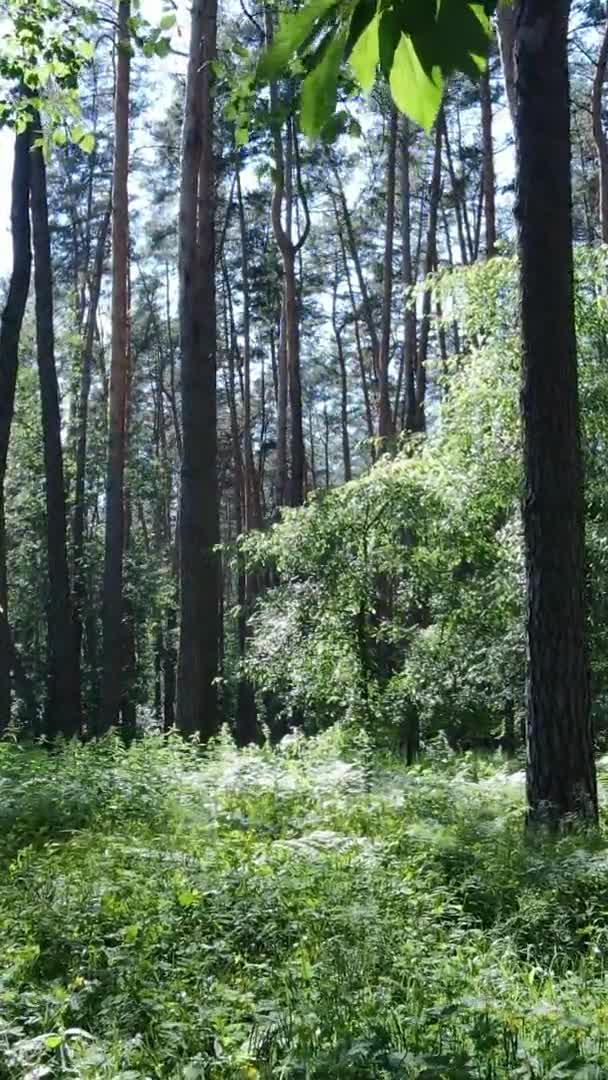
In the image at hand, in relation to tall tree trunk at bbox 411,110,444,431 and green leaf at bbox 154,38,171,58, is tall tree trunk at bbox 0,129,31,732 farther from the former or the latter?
green leaf at bbox 154,38,171,58

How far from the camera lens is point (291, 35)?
5.40 feet

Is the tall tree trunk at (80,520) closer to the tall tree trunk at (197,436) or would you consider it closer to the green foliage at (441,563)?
the tall tree trunk at (197,436)

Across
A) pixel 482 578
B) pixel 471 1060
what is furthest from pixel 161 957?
pixel 482 578

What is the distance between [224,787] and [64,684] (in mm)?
12344

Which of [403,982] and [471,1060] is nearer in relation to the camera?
[471,1060]

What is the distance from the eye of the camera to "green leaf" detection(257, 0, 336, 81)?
1.61 m

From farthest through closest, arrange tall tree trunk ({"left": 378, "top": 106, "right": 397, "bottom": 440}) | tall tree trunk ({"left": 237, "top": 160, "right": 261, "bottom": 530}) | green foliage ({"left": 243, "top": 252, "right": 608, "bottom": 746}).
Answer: tall tree trunk ({"left": 237, "top": 160, "right": 261, "bottom": 530})
tall tree trunk ({"left": 378, "top": 106, "right": 397, "bottom": 440})
green foliage ({"left": 243, "top": 252, "right": 608, "bottom": 746})

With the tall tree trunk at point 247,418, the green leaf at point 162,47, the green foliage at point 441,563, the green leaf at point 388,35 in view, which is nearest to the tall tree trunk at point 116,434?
the green foliage at point 441,563

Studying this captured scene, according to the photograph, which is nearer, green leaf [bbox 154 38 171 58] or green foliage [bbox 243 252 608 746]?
green leaf [bbox 154 38 171 58]

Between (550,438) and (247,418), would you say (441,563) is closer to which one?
(550,438)

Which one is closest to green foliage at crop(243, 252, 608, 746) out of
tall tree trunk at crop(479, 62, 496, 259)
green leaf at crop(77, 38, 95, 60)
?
green leaf at crop(77, 38, 95, 60)

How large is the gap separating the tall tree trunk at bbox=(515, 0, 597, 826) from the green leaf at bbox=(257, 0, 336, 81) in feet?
15.7

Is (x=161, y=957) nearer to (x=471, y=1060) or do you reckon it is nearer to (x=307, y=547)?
(x=471, y=1060)

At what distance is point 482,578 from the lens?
11797 mm
